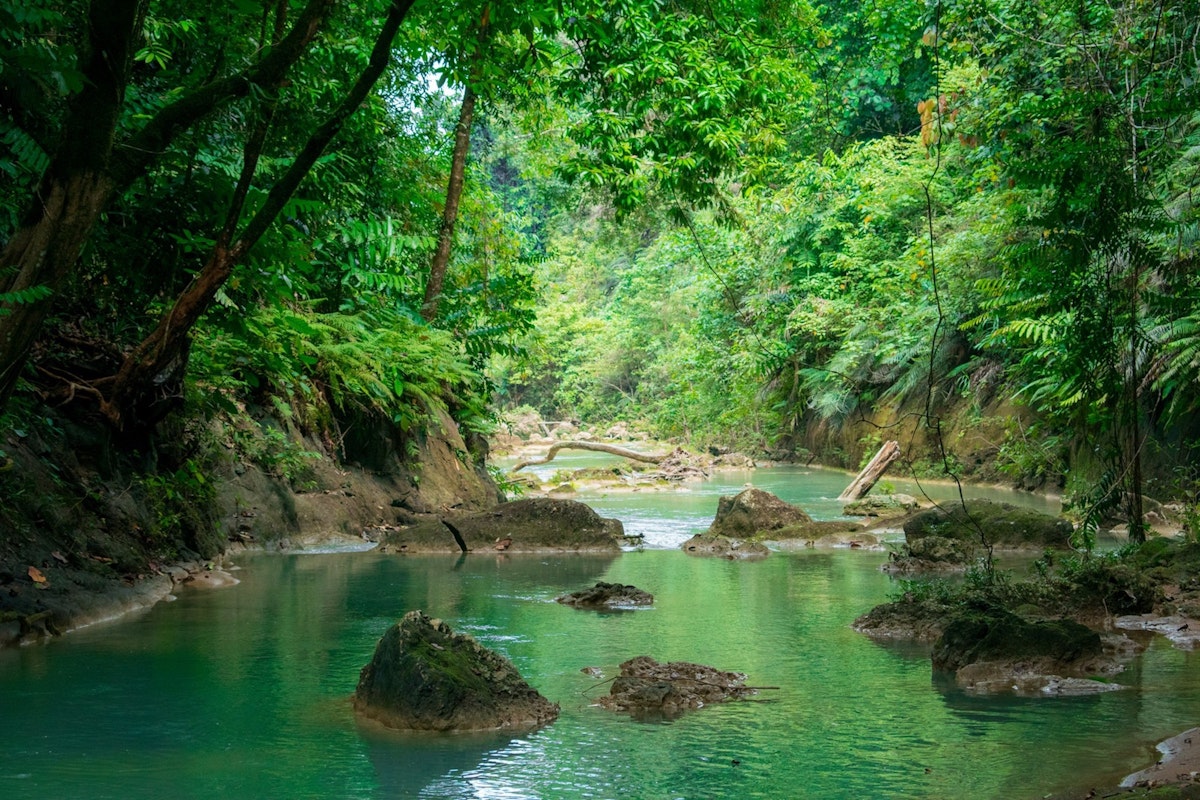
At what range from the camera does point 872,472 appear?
18.8 m

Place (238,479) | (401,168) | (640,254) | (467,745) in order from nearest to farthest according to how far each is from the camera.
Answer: (467,745) → (238,479) → (401,168) → (640,254)

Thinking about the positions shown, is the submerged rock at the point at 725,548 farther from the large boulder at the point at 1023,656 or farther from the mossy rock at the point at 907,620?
the large boulder at the point at 1023,656

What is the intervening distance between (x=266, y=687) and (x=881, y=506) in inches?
486

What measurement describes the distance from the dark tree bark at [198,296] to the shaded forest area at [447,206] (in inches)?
0.9

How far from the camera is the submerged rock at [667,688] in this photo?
5668 millimetres

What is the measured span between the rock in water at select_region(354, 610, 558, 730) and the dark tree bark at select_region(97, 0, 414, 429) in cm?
199

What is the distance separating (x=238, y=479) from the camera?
1112 cm

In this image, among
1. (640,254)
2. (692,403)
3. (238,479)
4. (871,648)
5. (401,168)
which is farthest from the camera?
(640,254)

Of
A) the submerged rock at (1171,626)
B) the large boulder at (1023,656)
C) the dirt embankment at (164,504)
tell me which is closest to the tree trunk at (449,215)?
the dirt embankment at (164,504)

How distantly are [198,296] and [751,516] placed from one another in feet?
30.7

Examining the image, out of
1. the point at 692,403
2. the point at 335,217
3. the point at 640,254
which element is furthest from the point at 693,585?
the point at 640,254

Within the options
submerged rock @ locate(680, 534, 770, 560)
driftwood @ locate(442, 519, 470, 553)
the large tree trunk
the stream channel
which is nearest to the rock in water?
the stream channel

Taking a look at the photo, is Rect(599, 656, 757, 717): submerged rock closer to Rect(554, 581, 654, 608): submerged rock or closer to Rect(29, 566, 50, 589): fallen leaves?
Rect(554, 581, 654, 608): submerged rock

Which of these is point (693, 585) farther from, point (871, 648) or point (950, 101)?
point (950, 101)
